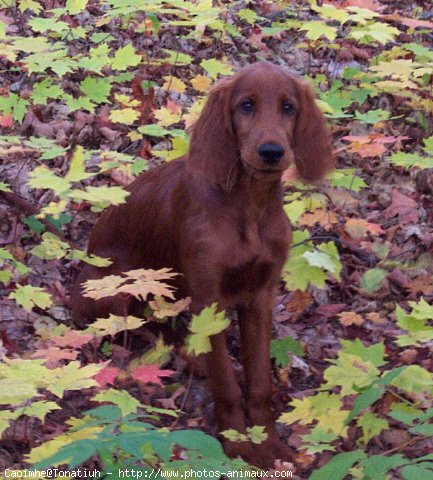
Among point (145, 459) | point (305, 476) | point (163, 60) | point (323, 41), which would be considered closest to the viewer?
point (145, 459)

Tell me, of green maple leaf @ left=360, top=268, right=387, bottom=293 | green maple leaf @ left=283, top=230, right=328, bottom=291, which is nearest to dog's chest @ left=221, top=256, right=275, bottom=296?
green maple leaf @ left=283, top=230, right=328, bottom=291

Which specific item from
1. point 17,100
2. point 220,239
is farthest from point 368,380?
point 17,100

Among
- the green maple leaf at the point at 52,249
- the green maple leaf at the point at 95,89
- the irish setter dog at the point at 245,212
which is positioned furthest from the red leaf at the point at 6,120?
the irish setter dog at the point at 245,212

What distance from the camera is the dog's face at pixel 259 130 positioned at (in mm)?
3109

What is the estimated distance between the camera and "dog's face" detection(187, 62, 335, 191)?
10.2 feet

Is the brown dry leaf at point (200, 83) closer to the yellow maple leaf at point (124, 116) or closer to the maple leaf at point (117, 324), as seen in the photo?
the yellow maple leaf at point (124, 116)

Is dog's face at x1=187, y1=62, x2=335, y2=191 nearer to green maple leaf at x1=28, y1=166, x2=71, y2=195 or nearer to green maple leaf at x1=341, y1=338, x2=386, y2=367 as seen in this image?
green maple leaf at x1=28, y1=166, x2=71, y2=195

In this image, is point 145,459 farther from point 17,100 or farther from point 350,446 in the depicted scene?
point 17,100

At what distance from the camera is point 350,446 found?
321 centimetres

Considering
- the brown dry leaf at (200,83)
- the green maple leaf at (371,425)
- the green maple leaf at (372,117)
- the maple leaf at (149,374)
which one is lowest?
the green maple leaf at (371,425)

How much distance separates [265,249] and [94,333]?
81 centimetres

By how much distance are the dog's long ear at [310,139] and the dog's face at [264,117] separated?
5cm

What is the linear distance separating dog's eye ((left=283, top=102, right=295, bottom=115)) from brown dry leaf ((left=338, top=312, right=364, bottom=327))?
1281 mm

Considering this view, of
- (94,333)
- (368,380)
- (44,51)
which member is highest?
(44,51)
